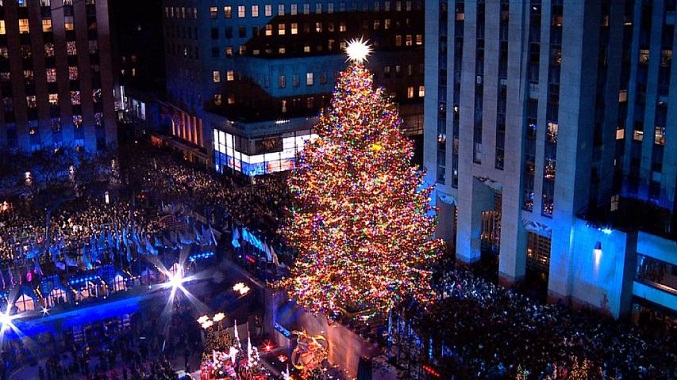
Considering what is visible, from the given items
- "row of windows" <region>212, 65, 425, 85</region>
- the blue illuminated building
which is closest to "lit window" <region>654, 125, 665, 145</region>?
the blue illuminated building

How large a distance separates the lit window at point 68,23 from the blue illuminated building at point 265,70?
11.4 m

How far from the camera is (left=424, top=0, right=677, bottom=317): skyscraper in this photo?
35.3 metres

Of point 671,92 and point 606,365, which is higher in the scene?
point 671,92

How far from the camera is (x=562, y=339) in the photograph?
29875 millimetres

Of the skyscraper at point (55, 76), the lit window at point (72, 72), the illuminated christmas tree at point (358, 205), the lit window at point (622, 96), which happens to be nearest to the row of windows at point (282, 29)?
the skyscraper at point (55, 76)

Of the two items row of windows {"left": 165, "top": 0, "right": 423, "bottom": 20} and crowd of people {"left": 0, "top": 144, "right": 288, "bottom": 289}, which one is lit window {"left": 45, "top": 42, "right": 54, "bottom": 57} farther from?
row of windows {"left": 165, "top": 0, "right": 423, "bottom": 20}

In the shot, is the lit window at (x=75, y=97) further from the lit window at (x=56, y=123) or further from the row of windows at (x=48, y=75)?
the lit window at (x=56, y=123)

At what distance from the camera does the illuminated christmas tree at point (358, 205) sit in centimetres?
3122

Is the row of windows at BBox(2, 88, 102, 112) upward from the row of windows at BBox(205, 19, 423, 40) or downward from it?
downward

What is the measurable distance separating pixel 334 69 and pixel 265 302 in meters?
36.2

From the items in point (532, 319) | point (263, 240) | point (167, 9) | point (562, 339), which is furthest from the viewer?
point (167, 9)

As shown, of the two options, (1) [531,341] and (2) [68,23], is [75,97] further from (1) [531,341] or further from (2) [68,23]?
(1) [531,341]

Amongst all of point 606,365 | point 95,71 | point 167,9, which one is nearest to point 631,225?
point 606,365

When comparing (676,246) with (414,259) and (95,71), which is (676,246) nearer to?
(414,259)
